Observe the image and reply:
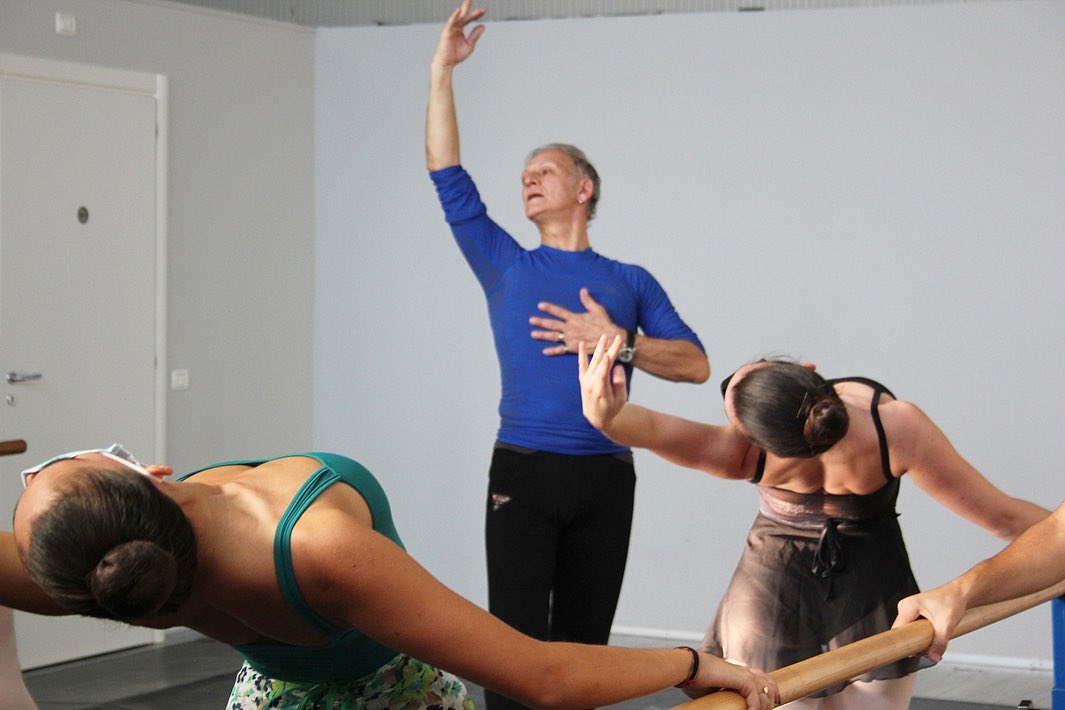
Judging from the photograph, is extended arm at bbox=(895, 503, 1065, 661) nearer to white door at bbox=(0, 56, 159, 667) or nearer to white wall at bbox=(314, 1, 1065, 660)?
white wall at bbox=(314, 1, 1065, 660)

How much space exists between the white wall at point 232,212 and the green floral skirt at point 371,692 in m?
4.00

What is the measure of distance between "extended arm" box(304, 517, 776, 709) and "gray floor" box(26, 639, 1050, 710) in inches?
120

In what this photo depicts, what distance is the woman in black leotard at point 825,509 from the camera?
2.56m

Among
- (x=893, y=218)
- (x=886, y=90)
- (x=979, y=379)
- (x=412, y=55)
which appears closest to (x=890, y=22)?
(x=886, y=90)

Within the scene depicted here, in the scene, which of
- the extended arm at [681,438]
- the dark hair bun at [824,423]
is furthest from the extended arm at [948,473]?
the extended arm at [681,438]

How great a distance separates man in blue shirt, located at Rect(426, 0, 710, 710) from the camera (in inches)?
131

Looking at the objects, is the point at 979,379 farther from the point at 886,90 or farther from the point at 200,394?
the point at 200,394

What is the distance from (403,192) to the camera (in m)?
6.14

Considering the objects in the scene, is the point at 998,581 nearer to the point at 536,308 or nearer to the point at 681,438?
the point at 681,438

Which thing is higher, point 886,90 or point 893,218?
point 886,90

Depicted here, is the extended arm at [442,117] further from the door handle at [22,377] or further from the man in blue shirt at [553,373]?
the door handle at [22,377]

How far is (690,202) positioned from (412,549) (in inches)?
→ 82.3

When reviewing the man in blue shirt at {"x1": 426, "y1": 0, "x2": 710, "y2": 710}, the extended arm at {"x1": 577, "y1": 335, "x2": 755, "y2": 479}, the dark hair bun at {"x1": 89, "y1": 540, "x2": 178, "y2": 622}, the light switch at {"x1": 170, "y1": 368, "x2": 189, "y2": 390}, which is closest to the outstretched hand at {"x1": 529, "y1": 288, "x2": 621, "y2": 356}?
the man in blue shirt at {"x1": 426, "y1": 0, "x2": 710, "y2": 710}

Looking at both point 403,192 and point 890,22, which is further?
point 403,192
